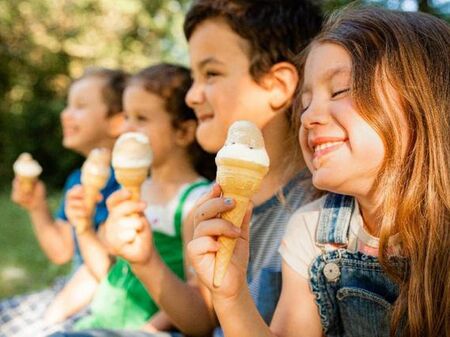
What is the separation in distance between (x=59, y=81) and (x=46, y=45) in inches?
28.0

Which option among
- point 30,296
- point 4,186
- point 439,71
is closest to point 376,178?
point 439,71

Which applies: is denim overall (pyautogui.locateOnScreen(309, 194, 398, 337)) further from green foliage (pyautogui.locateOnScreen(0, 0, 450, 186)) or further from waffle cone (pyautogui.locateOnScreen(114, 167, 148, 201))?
green foliage (pyautogui.locateOnScreen(0, 0, 450, 186))

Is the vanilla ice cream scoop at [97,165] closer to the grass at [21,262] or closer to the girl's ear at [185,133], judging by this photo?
the girl's ear at [185,133]

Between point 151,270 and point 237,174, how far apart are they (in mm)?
663

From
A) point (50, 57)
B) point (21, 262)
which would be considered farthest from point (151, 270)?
point (50, 57)

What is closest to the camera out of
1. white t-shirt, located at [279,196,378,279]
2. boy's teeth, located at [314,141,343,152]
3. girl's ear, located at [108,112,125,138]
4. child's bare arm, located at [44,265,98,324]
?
boy's teeth, located at [314,141,343,152]

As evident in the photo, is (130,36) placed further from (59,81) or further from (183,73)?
(183,73)

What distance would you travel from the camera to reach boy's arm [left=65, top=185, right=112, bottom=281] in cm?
240

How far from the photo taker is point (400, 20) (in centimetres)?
146

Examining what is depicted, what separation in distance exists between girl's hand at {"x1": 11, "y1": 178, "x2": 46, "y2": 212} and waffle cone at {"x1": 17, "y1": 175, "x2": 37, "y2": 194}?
22 millimetres

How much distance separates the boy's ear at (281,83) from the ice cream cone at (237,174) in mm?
726

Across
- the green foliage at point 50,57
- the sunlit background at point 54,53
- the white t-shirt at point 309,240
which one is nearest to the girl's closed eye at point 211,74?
the white t-shirt at point 309,240

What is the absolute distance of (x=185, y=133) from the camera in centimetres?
264

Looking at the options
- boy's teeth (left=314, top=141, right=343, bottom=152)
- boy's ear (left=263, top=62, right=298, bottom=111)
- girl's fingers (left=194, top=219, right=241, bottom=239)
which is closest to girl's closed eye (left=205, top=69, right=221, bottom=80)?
boy's ear (left=263, top=62, right=298, bottom=111)
